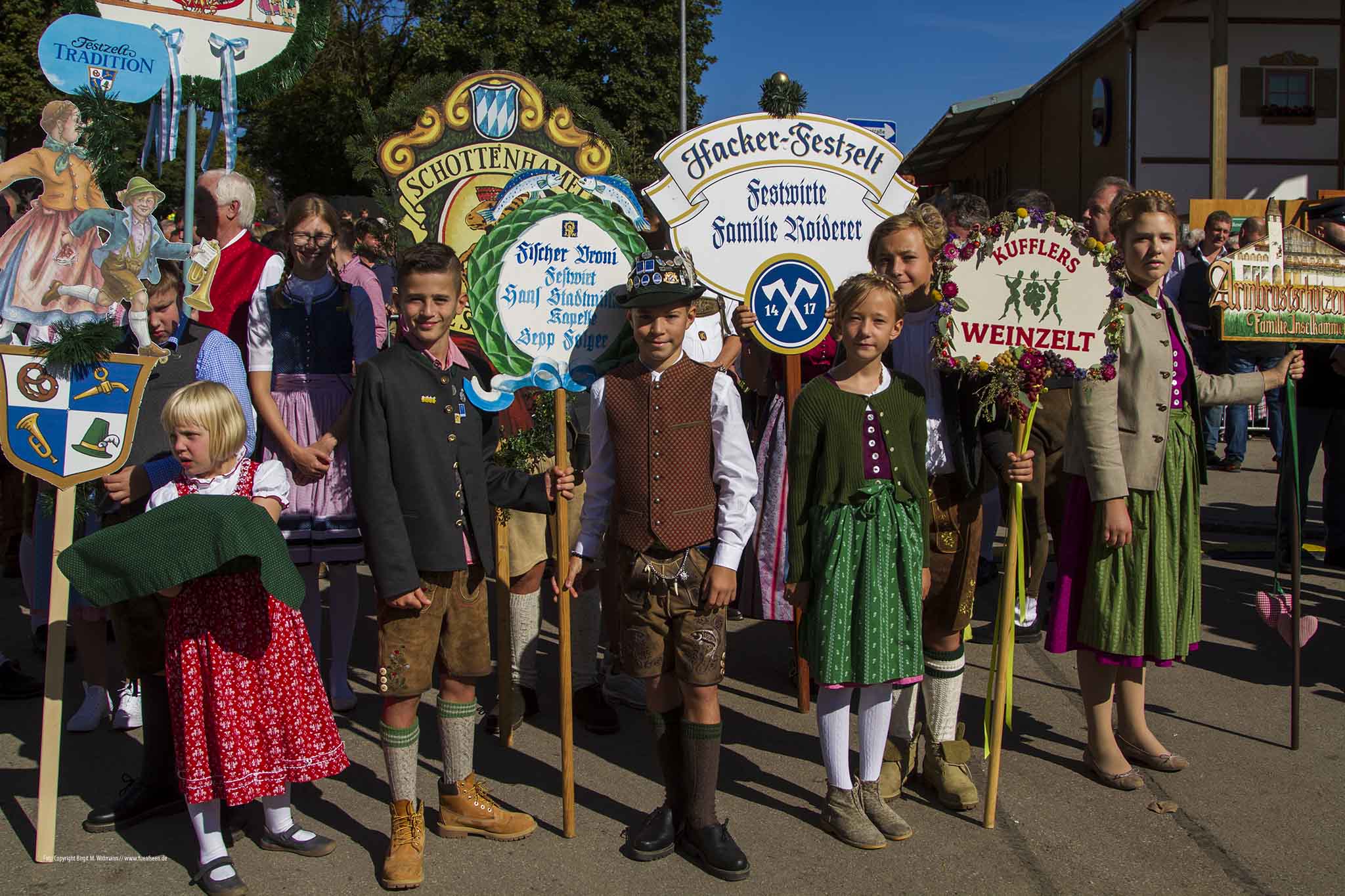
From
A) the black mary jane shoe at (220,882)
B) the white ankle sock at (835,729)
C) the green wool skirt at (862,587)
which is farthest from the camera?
the white ankle sock at (835,729)

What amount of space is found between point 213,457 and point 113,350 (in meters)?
0.76

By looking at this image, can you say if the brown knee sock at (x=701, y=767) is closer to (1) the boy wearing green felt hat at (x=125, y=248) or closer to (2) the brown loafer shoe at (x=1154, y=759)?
(2) the brown loafer shoe at (x=1154, y=759)

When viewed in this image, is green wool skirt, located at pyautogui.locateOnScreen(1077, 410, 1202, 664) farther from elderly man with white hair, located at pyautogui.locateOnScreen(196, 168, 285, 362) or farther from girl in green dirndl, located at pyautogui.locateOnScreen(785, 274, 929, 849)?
elderly man with white hair, located at pyautogui.locateOnScreen(196, 168, 285, 362)

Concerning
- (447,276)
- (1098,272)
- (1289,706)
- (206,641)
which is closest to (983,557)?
(1289,706)

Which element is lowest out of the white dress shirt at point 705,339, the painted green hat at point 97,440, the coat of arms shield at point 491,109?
the painted green hat at point 97,440

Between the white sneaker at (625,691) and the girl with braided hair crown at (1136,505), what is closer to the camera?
the girl with braided hair crown at (1136,505)

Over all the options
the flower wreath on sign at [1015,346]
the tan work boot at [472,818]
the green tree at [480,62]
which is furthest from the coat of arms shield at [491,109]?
the green tree at [480,62]

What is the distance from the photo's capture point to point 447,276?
3.87 m

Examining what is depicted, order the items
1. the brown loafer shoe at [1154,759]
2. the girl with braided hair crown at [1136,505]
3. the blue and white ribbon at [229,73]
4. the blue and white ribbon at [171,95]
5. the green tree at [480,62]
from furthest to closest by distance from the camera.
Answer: the green tree at [480,62], the blue and white ribbon at [229,73], the blue and white ribbon at [171,95], the brown loafer shoe at [1154,759], the girl with braided hair crown at [1136,505]

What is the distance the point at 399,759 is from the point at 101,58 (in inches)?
123

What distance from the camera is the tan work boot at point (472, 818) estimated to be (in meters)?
3.93

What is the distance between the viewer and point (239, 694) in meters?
3.59

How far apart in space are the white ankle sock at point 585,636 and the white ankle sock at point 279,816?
1.55 meters

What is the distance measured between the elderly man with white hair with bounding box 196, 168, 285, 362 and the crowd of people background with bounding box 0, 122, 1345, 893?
0.02 metres
